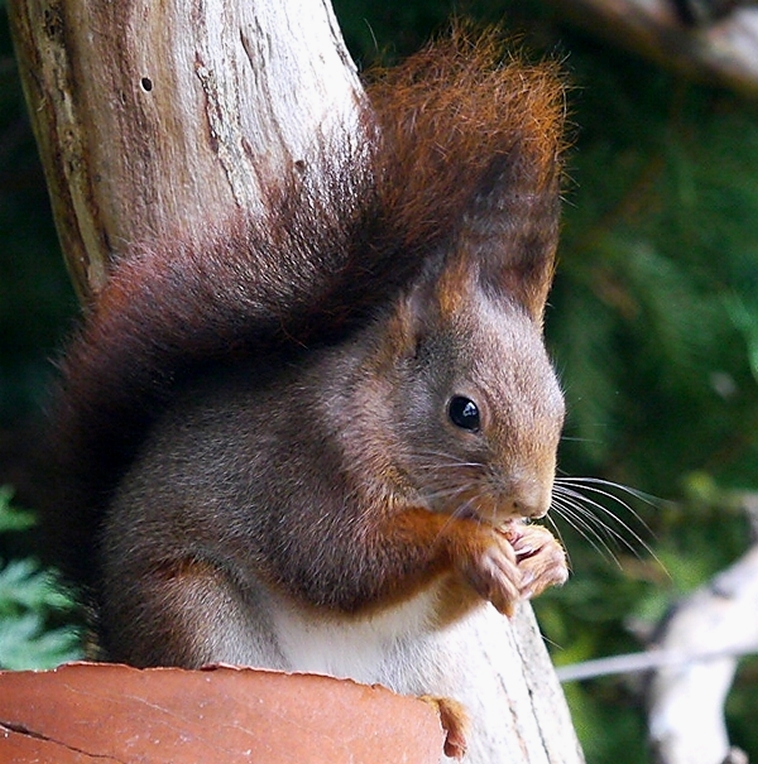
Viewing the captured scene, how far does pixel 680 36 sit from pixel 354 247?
134 centimetres

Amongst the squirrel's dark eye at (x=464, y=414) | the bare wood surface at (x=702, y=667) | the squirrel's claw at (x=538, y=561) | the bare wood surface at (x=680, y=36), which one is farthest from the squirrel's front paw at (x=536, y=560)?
the bare wood surface at (x=680, y=36)

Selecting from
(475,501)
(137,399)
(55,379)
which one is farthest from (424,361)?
(55,379)

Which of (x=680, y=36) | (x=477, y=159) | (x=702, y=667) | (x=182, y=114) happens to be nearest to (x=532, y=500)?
(x=477, y=159)

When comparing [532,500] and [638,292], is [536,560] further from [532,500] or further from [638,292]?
[638,292]

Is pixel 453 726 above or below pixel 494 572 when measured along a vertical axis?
below

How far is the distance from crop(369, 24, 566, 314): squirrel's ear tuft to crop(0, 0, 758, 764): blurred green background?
1093 mm

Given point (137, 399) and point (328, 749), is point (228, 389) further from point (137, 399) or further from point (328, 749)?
point (328, 749)

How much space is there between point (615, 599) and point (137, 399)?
1.48 m

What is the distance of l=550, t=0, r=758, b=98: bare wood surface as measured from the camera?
2154 millimetres

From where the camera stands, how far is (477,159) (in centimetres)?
110

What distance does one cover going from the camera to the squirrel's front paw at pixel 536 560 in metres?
1.11

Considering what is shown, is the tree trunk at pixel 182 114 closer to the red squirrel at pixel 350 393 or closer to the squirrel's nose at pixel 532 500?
the red squirrel at pixel 350 393

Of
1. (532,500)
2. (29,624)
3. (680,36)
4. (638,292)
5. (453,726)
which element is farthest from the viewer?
(638,292)

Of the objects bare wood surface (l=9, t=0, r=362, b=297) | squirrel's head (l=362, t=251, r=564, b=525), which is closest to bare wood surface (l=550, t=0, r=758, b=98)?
bare wood surface (l=9, t=0, r=362, b=297)
